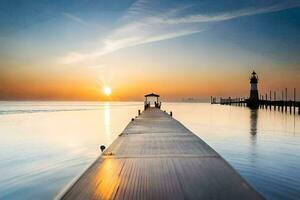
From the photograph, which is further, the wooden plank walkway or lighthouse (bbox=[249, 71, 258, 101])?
lighthouse (bbox=[249, 71, 258, 101])

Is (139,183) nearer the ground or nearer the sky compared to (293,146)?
nearer the sky

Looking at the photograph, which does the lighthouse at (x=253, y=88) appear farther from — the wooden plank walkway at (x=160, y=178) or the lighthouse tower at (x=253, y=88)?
the wooden plank walkway at (x=160, y=178)

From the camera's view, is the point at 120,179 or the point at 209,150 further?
the point at 209,150

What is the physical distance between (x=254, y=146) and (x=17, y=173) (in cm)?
1399

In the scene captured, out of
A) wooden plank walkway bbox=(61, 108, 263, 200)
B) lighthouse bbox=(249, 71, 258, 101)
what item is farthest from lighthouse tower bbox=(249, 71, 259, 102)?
wooden plank walkway bbox=(61, 108, 263, 200)

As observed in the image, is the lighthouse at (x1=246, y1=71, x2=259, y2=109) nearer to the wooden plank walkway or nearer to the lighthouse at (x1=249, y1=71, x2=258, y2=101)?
the lighthouse at (x1=249, y1=71, x2=258, y2=101)

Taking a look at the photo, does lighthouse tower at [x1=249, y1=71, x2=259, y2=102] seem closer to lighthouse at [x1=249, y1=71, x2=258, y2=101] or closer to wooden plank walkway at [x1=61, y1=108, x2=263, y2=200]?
lighthouse at [x1=249, y1=71, x2=258, y2=101]

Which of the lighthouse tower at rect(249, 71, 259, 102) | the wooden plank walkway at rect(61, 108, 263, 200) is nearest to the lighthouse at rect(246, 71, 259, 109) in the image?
the lighthouse tower at rect(249, 71, 259, 102)

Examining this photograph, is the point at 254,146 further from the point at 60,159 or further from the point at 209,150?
the point at 60,159

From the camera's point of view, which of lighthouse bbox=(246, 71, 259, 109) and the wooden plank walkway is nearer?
the wooden plank walkway

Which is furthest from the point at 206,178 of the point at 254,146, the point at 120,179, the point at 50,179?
the point at 254,146

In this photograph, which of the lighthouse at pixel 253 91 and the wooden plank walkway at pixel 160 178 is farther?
the lighthouse at pixel 253 91

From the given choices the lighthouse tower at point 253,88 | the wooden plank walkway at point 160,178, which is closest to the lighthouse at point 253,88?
the lighthouse tower at point 253,88

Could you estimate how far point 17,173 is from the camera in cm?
1219
